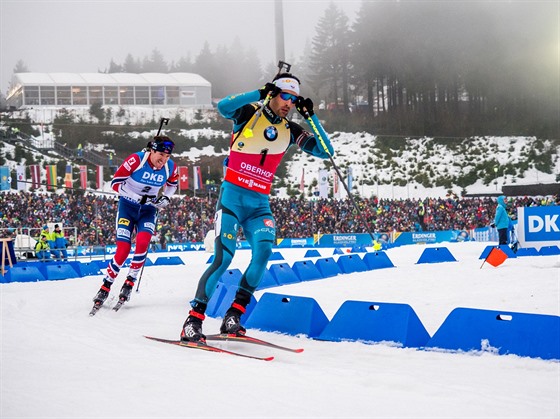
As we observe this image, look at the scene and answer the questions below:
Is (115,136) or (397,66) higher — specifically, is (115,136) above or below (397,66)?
below

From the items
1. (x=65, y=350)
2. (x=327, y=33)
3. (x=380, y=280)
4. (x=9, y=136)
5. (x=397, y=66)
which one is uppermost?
(x=327, y=33)

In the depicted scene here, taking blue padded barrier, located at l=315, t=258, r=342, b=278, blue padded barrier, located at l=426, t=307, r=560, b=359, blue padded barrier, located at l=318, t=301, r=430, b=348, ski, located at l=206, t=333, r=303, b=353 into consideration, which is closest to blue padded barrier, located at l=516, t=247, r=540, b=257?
blue padded barrier, located at l=315, t=258, r=342, b=278

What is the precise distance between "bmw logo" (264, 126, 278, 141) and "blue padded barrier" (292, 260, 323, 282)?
6.50 meters

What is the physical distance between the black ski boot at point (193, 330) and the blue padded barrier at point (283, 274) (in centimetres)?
592

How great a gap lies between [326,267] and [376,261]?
218 cm

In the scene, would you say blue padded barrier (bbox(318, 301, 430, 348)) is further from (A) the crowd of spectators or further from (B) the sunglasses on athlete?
(A) the crowd of spectators

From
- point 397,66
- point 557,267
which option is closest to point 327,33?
A: point 397,66

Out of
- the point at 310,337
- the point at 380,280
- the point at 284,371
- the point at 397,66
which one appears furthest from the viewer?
the point at 397,66

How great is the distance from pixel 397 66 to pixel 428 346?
222 ft

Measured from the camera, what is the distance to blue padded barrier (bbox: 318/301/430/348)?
566 centimetres

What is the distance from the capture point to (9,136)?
170 ft

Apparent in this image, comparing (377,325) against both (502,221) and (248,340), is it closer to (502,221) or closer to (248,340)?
(248,340)

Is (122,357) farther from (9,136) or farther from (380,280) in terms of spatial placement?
(9,136)

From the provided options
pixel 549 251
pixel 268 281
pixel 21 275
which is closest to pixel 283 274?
pixel 268 281
